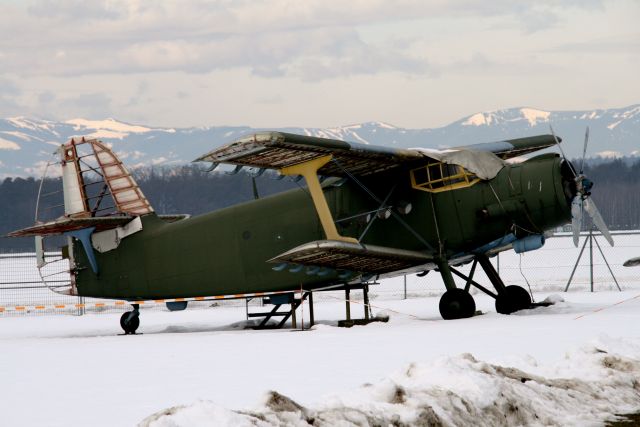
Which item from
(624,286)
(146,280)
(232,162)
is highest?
(232,162)

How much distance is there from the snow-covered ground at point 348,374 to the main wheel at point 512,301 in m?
0.22

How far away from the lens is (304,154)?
617 inches

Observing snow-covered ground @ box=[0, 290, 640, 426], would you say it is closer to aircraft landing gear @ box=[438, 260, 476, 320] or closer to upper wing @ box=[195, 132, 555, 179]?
aircraft landing gear @ box=[438, 260, 476, 320]

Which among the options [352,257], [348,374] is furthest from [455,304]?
[348,374]

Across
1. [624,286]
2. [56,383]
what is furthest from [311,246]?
[624,286]

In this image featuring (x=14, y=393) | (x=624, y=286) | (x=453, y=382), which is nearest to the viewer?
(x=453, y=382)

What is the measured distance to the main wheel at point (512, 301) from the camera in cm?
1711

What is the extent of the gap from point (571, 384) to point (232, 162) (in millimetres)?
7832

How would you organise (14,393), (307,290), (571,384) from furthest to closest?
(307,290), (14,393), (571,384)

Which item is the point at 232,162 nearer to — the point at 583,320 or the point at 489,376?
the point at 583,320

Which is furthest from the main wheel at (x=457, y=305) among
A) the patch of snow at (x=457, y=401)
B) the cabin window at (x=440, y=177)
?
the patch of snow at (x=457, y=401)

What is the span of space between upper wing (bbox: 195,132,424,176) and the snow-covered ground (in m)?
2.60

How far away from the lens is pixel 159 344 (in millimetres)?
14914

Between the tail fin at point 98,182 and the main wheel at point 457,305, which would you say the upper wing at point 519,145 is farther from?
the tail fin at point 98,182
